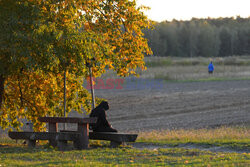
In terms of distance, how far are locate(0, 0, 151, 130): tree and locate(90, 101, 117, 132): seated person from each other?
118 cm

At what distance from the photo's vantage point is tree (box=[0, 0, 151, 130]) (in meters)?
12.6

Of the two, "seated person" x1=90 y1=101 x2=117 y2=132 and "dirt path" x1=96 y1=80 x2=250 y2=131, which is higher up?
"seated person" x1=90 y1=101 x2=117 y2=132

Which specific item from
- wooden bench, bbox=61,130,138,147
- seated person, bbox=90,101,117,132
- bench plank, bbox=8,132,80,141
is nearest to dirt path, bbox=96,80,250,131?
seated person, bbox=90,101,117,132

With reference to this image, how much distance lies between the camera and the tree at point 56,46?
1259 cm

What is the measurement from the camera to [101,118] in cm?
1457

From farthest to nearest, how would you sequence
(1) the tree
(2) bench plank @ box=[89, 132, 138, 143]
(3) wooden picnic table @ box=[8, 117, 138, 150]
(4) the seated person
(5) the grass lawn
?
(4) the seated person < (3) wooden picnic table @ box=[8, 117, 138, 150] < (2) bench plank @ box=[89, 132, 138, 143] < (1) the tree < (5) the grass lawn

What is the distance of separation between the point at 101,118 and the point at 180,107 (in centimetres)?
1963

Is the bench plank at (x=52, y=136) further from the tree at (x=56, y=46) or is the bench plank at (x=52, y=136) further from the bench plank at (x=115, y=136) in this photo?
the tree at (x=56, y=46)

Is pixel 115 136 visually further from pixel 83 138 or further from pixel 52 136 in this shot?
pixel 52 136

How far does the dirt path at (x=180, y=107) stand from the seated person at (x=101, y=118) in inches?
350

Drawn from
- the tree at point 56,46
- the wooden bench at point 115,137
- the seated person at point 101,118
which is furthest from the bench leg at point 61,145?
the tree at point 56,46

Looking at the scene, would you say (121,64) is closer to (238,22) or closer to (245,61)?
(245,61)

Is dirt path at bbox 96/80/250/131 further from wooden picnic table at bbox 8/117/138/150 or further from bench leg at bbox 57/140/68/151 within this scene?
bench leg at bbox 57/140/68/151

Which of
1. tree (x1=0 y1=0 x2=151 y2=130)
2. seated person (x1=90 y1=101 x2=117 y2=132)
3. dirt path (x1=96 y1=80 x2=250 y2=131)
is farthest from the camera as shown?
dirt path (x1=96 y1=80 x2=250 y2=131)
